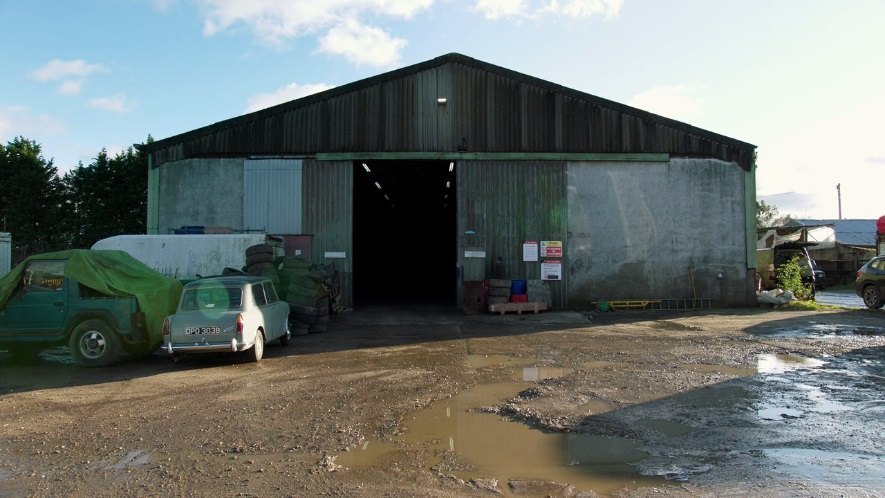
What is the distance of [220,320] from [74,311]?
271 cm

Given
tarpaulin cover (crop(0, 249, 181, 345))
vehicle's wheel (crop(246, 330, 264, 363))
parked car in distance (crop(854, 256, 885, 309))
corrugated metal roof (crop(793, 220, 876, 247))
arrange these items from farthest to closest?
corrugated metal roof (crop(793, 220, 876, 247))
parked car in distance (crop(854, 256, 885, 309))
vehicle's wheel (crop(246, 330, 264, 363))
tarpaulin cover (crop(0, 249, 181, 345))

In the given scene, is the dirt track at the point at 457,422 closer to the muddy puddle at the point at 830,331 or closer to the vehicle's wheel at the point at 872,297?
the muddy puddle at the point at 830,331

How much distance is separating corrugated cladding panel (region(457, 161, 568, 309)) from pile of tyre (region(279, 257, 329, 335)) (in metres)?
6.25

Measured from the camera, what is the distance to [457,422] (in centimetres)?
657

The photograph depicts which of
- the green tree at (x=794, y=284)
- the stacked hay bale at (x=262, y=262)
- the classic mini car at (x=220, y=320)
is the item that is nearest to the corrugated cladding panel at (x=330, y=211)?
the stacked hay bale at (x=262, y=262)

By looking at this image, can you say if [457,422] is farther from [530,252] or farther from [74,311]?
[530,252]

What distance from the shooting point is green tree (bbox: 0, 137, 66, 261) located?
39719 millimetres

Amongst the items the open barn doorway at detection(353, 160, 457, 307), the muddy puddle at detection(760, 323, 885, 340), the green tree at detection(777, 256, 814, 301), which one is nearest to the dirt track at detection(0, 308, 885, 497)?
the muddy puddle at detection(760, 323, 885, 340)

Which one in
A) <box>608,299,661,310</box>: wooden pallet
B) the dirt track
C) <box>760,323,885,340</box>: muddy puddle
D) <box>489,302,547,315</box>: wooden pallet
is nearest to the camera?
the dirt track

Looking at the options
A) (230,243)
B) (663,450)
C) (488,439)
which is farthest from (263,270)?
(663,450)

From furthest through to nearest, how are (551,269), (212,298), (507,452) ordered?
(551,269)
(212,298)
(507,452)

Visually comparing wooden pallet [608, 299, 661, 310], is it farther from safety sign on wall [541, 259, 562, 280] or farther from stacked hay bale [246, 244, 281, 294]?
stacked hay bale [246, 244, 281, 294]

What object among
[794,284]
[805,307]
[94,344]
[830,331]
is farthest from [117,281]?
[794,284]

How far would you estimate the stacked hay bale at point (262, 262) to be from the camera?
14727mm
